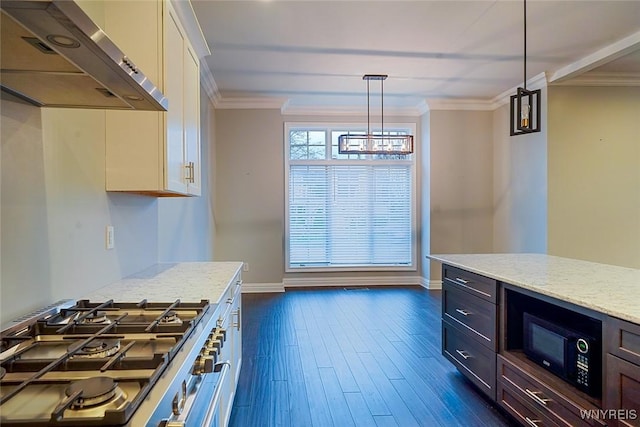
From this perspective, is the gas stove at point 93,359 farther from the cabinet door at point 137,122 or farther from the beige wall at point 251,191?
the beige wall at point 251,191

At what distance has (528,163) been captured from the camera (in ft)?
17.3

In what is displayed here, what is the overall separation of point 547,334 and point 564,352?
0.14m

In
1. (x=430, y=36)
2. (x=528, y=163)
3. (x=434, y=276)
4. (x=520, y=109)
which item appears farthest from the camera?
(x=434, y=276)

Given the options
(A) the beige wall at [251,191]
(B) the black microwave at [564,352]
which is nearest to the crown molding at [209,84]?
(A) the beige wall at [251,191]

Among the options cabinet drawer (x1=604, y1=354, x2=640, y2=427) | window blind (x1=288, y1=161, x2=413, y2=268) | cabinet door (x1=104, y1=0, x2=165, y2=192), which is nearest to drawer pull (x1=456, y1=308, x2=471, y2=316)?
cabinet drawer (x1=604, y1=354, x2=640, y2=427)

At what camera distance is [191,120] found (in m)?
2.70

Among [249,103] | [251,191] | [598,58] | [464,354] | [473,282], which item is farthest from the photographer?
[251,191]

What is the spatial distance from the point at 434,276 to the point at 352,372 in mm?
3419

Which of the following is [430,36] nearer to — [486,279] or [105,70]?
[486,279]

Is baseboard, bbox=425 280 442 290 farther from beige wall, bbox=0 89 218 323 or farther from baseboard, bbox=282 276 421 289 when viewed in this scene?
beige wall, bbox=0 89 218 323

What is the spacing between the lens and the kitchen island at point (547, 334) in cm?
157

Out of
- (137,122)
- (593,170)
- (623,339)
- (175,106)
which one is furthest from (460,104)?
(137,122)

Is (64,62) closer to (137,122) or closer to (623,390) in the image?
(137,122)

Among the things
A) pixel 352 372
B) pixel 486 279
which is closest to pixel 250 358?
pixel 352 372
